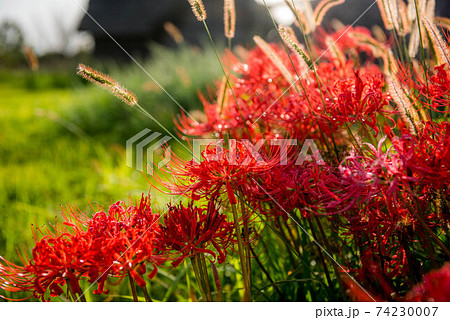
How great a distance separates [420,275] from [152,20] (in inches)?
469

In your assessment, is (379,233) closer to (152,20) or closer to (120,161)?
(120,161)

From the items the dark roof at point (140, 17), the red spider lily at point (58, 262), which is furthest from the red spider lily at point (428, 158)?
the dark roof at point (140, 17)

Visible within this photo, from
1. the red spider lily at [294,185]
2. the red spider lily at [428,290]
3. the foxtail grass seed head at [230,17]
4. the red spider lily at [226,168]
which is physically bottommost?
the red spider lily at [428,290]

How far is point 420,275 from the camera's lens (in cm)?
83

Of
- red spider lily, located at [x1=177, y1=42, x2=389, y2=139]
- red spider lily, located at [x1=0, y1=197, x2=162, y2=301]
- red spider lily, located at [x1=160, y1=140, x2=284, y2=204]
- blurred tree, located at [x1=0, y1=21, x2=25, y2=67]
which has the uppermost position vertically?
blurred tree, located at [x1=0, y1=21, x2=25, y2=67]

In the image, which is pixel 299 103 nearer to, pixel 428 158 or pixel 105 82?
pixel 428 158

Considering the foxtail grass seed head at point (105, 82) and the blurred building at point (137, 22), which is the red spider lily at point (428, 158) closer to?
the foxtail grass seed head at point (105, 82)

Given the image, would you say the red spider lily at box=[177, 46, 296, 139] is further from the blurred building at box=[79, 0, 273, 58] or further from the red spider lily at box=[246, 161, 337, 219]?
the blurred building at box=[79, 0, 273, 58]

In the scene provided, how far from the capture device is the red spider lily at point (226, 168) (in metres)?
0.79

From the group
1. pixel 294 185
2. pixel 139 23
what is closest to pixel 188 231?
pixel 294 185

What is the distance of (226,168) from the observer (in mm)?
787

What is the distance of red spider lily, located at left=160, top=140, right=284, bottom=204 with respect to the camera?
0.79 m

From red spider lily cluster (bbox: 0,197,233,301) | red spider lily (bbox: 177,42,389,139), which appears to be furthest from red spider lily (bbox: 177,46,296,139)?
red spider lily cluster (bbox: 0,197,233,301)
